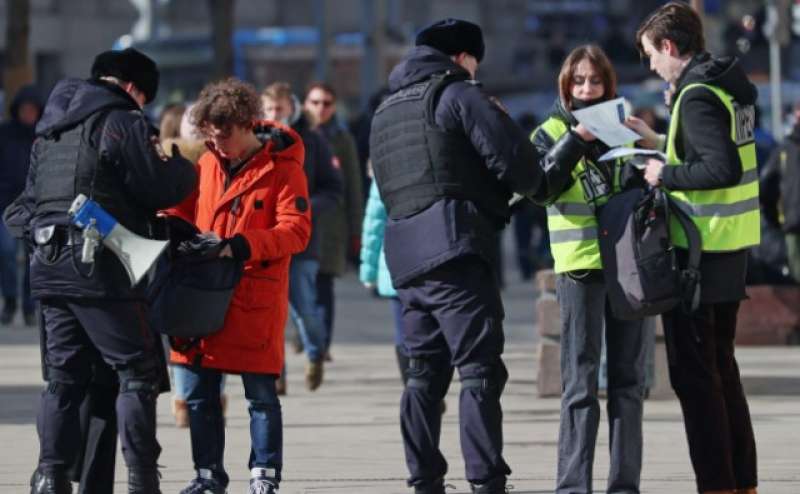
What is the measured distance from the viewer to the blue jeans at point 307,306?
1354 centimetres

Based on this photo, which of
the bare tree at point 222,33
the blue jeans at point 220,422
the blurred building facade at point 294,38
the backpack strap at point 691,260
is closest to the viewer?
the backpack strap at point 691,260

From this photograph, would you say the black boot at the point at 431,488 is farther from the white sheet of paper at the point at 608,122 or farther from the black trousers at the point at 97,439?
the white sheet of paper at the point at 608,122

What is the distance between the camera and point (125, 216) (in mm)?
8484

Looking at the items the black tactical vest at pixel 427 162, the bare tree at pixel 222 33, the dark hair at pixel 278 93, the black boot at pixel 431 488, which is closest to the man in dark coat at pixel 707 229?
the black tactical vest at pixel 427 162

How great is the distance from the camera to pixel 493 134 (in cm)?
835

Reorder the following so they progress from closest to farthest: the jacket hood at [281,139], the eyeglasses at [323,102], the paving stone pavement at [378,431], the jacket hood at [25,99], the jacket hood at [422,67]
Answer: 1. the jacket hood at [422,67]
2. the jacket hood at [281,139]
3. the paving stone pavement at [378,431]
4. the eyeglasses at [323,102]
5. the jacket hood at [25,99]

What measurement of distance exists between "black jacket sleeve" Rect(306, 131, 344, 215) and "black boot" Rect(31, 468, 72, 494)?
5.02 meters

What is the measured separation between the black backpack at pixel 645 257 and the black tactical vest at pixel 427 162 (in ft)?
1.36

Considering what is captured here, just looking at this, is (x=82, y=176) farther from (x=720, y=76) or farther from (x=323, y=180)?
(x=323, y=180)

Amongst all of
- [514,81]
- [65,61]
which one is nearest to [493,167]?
[65,61]

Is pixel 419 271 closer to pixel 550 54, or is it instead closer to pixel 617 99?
pixel 617 99

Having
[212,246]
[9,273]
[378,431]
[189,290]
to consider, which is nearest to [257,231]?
[212,246]

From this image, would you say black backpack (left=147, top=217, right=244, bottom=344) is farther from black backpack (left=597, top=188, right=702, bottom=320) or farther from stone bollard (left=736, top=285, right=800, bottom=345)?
stone bollard (left=736, top=285, right=800, bottom=345)

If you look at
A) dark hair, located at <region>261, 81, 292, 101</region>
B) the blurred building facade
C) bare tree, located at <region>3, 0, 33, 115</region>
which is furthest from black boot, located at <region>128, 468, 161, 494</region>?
bare tree, located at <region>3, 0, 33, 115</region>
